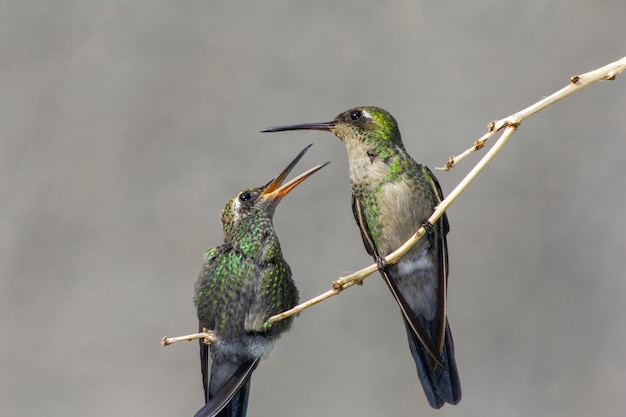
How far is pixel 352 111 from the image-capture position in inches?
42.6

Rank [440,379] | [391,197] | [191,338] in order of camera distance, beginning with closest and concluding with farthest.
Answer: [191,338] → [440,379] → [391,197]

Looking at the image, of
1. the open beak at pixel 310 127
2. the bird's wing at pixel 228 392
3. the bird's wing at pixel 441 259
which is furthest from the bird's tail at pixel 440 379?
the open beak at pixel 310 127

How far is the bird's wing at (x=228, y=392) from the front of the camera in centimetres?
74

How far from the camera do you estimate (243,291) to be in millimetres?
1108

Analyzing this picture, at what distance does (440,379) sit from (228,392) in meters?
0.28

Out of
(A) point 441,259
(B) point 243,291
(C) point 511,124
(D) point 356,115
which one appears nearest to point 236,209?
(B) point 243,291

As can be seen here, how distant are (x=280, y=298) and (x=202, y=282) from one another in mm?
180

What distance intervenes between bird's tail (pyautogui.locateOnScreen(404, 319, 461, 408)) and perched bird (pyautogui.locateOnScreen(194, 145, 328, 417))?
23cm

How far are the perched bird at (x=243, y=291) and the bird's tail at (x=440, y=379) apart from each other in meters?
0.23

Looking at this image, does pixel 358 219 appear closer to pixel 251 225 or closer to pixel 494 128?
pixel 251 225

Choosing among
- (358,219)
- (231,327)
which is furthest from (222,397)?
(358,219)

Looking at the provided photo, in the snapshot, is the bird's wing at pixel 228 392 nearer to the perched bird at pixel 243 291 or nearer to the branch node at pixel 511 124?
the perched bird at pixel 243 291

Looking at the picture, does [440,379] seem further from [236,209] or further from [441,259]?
[236,209]

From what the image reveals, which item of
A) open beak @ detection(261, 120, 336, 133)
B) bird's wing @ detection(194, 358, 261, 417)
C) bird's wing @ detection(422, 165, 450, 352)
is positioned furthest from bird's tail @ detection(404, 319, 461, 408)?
open beak @ detection(261, 120, 336, 133)
